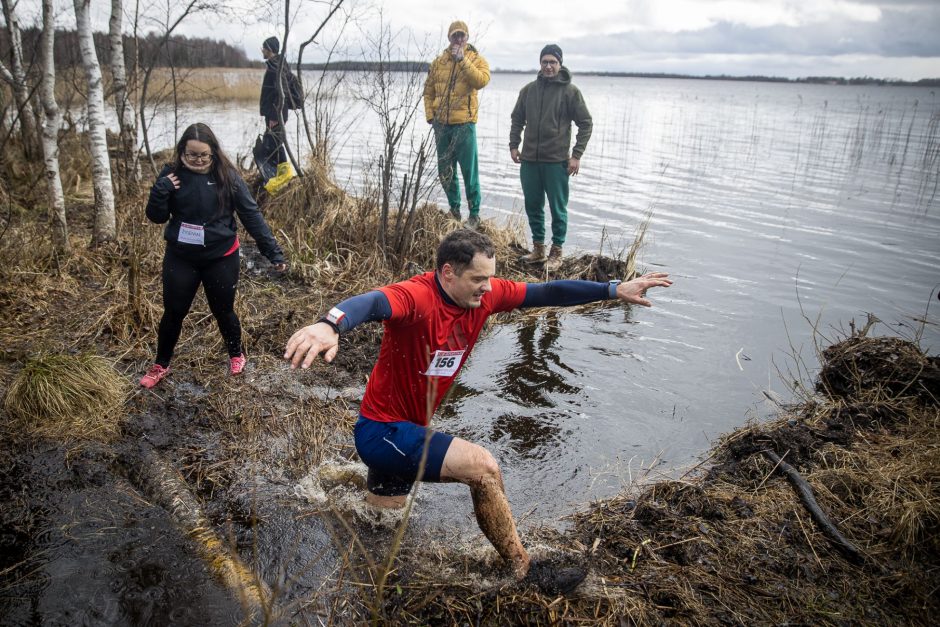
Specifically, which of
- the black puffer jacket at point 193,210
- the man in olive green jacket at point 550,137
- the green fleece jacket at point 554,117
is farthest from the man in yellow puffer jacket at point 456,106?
the black puffer jacket at point 193,210

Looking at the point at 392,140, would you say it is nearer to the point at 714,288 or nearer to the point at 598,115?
the point at 714,288

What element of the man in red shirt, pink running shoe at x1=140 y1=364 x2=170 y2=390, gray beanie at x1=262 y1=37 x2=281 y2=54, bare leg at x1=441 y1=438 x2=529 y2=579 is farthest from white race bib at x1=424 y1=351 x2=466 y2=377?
gray beanie at x1=262 y1=37 x2=281 y2=54

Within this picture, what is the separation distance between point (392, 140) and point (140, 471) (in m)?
4.79

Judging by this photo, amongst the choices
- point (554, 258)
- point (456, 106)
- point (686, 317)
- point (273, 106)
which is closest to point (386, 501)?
point (686, 317)

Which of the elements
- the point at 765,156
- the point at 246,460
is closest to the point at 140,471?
the point at 246,460

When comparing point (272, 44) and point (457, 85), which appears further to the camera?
point (272, 44)

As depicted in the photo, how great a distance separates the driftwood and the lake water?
716 mm

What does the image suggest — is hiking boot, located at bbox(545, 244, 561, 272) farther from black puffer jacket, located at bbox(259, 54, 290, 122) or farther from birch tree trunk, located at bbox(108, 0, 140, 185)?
birch tree trunk, located at bbox(108, 0, 140, 185)

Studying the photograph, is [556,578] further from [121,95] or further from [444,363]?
[121,95]

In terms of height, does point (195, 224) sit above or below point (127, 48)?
below

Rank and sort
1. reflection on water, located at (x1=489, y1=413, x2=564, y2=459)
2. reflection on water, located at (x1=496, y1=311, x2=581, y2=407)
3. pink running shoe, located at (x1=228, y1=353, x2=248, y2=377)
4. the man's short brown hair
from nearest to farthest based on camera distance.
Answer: the man's short brown hair → reflection on water, located at (x1=489, y1=413, x2=564, y2=459) → pink running shoe, located at (x1=228, y1=353, x2=248, y2=377) → reflection on water, located at (x1=496, y1=311, x2=581, y2=407)

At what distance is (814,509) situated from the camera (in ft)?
12.5

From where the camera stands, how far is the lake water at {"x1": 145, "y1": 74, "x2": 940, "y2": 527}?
16.4ft

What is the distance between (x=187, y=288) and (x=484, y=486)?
285 centimetres
